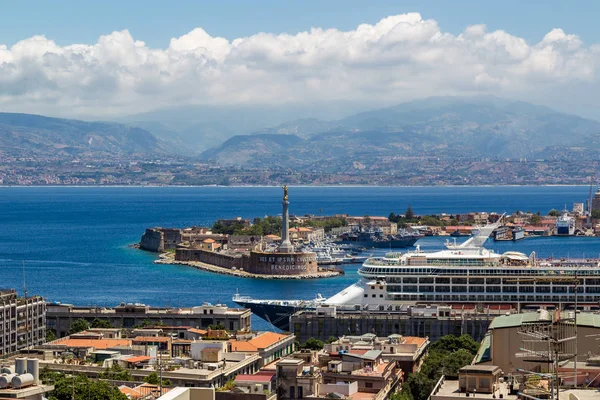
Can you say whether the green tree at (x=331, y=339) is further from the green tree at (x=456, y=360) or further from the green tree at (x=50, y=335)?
the green tree at (x=50, y=335)

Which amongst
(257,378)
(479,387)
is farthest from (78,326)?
(479,387)

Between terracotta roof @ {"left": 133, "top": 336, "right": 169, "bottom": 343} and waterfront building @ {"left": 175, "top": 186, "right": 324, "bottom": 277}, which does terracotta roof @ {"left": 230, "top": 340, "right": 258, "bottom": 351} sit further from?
waterfront building @ {"left": 175, "top": 186, "right": 324, "bottom": 277}

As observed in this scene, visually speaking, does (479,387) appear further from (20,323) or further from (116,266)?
(116,266)

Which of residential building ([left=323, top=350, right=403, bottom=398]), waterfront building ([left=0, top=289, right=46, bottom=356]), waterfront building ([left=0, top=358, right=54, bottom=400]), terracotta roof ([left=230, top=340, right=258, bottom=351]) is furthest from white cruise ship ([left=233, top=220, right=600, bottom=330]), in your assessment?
waterfront building ([left=0, top=358, right=54, bottom=400])

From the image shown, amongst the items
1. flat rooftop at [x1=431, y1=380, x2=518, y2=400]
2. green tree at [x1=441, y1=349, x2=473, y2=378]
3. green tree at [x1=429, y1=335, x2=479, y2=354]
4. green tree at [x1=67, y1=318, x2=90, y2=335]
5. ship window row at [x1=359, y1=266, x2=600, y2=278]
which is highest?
flat rooftop at [x1=431, y1=380, x2=518, y2=400]

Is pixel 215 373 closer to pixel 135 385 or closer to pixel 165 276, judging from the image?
pixel 135 385
